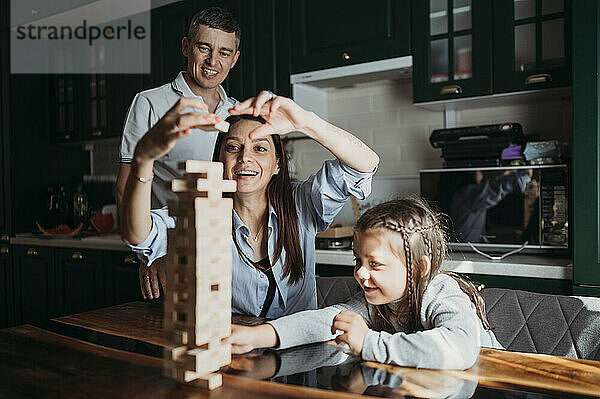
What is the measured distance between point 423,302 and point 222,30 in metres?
1.28

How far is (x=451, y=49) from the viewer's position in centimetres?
245

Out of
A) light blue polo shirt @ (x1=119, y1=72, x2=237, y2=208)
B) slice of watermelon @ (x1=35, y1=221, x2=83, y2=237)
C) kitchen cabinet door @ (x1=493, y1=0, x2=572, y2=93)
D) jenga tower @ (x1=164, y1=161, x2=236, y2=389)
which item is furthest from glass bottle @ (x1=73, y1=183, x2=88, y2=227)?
jenga tower @ (x1=164, y1=161, x2=236, y2=389)

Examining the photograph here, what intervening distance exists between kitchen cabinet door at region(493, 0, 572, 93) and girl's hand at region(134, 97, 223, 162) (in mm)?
1857

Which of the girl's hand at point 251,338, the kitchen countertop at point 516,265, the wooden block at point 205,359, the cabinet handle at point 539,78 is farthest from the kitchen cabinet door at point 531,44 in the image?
the wooden block at point 205,359

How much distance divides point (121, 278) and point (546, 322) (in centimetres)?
260

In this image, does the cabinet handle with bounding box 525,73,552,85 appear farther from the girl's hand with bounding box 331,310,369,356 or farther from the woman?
the girl's hand with bounding box 331,310,369,356

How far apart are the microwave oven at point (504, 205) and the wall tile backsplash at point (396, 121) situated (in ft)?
1.44

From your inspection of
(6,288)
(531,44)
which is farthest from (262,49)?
(6,288)

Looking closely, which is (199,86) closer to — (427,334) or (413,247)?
(413,247)

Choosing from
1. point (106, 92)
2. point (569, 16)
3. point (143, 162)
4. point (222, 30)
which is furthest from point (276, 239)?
point (106, 92)

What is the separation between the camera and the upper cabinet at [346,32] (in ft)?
8.45

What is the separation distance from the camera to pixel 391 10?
258 centimetres

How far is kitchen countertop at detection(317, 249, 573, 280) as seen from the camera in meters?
1.99

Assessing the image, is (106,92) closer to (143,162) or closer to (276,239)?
(276,239)
